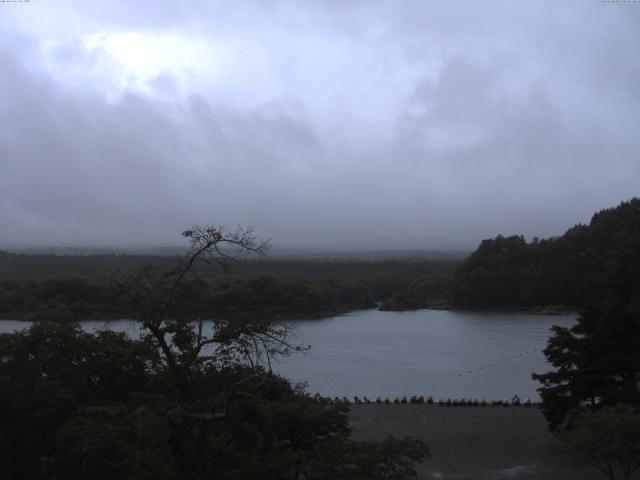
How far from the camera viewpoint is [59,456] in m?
5.68

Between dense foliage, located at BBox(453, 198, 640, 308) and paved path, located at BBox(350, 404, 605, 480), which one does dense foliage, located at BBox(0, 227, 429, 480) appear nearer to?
paved path, located at BBox(350, 404, 605, 480)

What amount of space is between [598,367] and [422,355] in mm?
19548

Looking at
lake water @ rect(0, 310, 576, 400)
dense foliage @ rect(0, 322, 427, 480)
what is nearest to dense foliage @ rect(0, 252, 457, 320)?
dense foliage @ rect(0, 322, 427, 480)

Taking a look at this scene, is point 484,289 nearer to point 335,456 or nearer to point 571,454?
point 571,454

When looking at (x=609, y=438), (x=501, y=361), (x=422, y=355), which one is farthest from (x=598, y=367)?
(x=422, y=355)

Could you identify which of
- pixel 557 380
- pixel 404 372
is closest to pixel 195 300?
pixel 557 380

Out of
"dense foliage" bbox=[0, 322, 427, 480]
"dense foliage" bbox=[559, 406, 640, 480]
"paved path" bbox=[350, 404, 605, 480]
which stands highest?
"dense foliage" bbox=[0, 322, 427, 480]

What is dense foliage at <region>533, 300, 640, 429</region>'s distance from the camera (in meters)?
12.6

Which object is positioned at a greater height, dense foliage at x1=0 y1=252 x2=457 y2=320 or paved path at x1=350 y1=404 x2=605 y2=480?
dense foliage at x1=0 y1=252 x2=457 y2=320

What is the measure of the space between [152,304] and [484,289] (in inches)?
1879

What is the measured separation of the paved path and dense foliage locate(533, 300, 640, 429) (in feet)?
3.08

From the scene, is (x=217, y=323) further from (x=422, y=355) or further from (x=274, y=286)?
(x=274, y=286)

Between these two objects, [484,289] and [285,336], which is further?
[484,289]

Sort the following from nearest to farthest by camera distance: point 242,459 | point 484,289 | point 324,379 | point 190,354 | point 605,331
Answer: point 242,459 → point 190,354 → point 605,331 → point 324,379 → point 484,289
